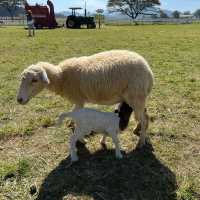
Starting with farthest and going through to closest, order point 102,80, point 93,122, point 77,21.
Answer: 1. point 77,21
2. point 102,80
3. point 93,122

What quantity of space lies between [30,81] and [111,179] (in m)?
1.67

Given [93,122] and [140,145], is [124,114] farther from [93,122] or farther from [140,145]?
[93,122]

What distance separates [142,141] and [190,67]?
22.2 ft

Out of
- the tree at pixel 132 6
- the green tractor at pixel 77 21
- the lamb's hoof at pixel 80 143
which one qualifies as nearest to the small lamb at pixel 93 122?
the lamb's hoof at pixel 80 143

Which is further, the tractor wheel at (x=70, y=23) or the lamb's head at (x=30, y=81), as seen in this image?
the tractor wheel at (x=70, y=23)

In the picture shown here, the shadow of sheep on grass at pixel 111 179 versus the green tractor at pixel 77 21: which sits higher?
the green tractor at pixel 77 21

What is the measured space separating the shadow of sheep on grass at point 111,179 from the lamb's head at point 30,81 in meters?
1.00

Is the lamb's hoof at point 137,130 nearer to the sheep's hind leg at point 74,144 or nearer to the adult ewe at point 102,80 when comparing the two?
the adult ewe at point 102,80

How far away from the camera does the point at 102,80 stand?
5117 millimetres

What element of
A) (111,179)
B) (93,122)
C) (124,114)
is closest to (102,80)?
(124,114)

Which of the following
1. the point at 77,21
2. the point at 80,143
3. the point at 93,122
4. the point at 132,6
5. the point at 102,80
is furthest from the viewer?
the point at 132,6

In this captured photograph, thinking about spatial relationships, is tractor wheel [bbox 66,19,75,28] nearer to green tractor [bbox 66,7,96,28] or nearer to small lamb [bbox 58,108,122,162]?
green tractor [bbox 66,7,96,28]

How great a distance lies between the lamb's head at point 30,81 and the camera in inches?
197

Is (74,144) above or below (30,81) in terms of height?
below
